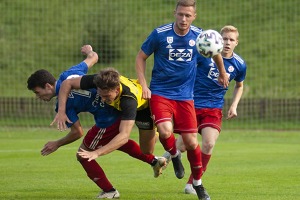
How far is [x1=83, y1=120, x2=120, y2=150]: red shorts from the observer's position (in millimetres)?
10172

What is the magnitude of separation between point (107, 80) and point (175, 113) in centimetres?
153

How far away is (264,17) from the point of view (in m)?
33.3

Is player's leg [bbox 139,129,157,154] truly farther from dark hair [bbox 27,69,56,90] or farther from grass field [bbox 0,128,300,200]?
dark hair [bbox 27,69,56,90]

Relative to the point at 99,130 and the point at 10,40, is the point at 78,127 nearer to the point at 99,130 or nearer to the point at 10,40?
the point at 99,130

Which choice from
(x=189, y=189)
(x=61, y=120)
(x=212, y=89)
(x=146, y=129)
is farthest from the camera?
(x=212, y=89)

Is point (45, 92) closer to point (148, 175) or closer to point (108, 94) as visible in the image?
point (108, 94)

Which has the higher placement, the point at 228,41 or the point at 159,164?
the point at 228,41

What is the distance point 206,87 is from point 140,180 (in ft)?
5.88

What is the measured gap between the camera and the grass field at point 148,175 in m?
10.4

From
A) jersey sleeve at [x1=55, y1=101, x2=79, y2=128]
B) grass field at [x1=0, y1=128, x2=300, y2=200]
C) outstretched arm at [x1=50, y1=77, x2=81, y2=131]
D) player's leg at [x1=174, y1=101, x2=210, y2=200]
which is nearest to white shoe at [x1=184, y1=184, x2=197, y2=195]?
grass field at [x1=0, y1=128, x2=300, y2=200]

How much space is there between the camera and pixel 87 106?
10000 mm

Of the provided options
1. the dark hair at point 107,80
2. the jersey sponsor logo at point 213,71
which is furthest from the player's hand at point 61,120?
the jersey sponsor logo at point 213,71

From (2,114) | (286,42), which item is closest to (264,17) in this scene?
(286,42)

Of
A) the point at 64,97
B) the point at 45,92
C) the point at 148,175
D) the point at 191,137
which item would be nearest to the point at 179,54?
the point at 191,137
